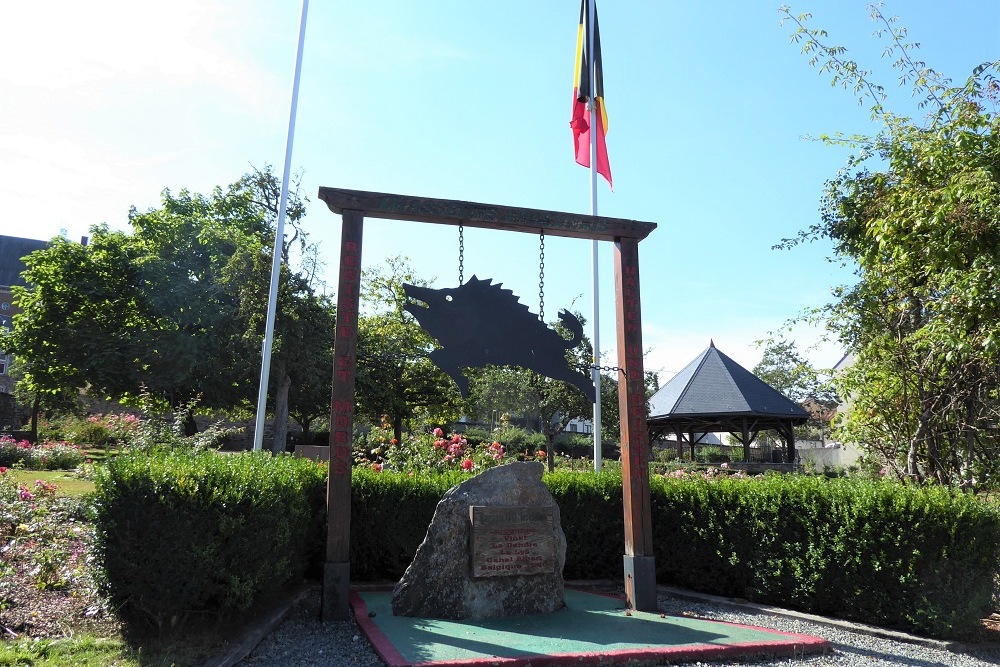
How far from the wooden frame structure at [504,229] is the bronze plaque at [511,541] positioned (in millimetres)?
1000

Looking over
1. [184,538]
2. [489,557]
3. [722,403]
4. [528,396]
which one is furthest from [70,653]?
[722,403]

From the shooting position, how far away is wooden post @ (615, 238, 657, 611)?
7.11m

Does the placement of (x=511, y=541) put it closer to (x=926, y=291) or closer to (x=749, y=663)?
(x=749, y=663)

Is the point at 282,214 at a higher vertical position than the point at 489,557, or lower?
higher

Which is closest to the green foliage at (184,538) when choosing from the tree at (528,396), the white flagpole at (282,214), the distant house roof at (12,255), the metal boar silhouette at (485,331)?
the metal boar silhouette at (485,331)

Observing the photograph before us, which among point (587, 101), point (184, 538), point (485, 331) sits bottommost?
point (184, 538)

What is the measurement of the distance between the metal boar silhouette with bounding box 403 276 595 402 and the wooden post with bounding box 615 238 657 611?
60 cm

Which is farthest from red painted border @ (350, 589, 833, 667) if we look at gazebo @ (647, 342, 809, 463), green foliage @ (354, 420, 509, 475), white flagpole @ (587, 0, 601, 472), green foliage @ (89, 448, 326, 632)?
gazebo @ (647, 342, 809, 463)

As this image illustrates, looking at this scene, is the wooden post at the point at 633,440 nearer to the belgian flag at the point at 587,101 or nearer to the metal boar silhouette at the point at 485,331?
the metal boar silhouette at the point at 485,331

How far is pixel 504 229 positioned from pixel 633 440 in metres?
2.77

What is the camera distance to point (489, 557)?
660cm

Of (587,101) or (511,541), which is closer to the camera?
(511,541)

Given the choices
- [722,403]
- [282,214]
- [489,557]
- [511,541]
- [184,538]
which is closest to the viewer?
[184,538]

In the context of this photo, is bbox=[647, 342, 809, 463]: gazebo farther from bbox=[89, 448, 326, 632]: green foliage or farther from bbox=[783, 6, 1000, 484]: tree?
bbox=[89, 448, 326, 632]: green foliage
